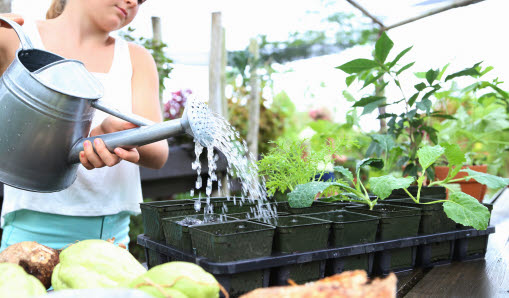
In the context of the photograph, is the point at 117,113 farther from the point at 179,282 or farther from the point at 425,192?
the point at 425,192

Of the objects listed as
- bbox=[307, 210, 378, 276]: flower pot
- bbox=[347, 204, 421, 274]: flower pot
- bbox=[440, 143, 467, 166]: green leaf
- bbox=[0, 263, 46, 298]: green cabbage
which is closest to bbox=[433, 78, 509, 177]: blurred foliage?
bbox=[440, 143, 467, 166]: green leaf

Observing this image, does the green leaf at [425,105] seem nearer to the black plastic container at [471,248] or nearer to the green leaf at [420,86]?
the green leaf at [420,86]

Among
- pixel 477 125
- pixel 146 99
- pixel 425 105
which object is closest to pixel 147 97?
pixel 146 99

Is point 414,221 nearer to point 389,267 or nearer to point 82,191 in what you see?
point 389,267

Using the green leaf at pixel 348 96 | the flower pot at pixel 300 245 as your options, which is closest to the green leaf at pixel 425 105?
the green leaf at pixel 348 96

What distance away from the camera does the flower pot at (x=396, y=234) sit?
1.00 m

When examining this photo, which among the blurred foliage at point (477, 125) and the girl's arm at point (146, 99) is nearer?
the girl's arm at point (146, 99)

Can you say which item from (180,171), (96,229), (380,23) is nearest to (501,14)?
(380,23)

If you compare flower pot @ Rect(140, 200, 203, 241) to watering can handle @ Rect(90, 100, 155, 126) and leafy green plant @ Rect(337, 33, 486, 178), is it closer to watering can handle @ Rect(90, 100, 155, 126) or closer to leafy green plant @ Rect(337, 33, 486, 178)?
watering can handle @ Rect(90, 100, 155, 126)

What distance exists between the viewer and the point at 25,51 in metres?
0.96

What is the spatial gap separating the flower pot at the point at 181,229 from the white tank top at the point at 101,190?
55 centimetres

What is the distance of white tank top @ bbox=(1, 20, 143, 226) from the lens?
1.37m

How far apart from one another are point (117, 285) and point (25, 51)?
25.6 inches

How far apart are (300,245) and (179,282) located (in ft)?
1.28
